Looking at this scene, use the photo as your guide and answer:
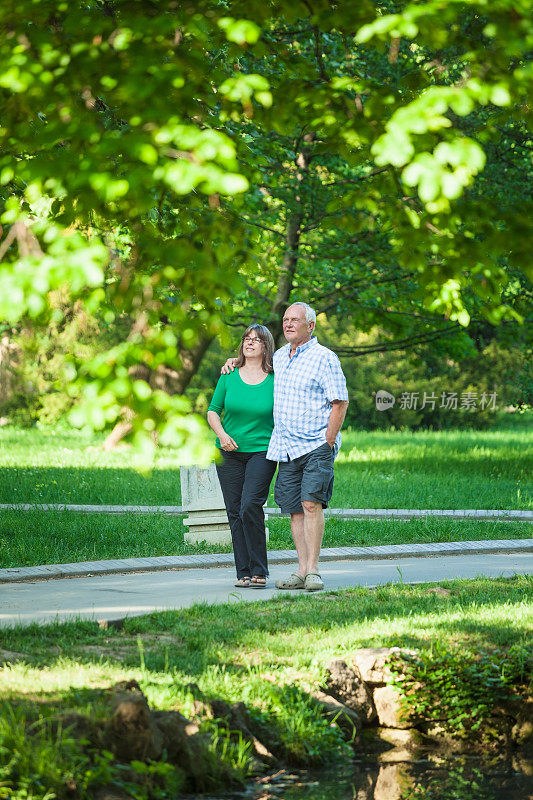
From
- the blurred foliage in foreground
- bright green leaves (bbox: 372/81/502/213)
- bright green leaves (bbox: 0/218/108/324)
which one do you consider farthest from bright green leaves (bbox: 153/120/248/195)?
bright green leaves (bbox: 372/81/502/213)

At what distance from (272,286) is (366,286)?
19.9ft

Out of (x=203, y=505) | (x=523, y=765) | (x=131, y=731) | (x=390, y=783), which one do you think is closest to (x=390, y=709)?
(x=390, y=783)

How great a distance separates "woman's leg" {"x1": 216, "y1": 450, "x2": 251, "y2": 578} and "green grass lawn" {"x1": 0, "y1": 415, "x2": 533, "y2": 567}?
681 millimetres

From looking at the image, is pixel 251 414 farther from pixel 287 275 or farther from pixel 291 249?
pixel 291 249

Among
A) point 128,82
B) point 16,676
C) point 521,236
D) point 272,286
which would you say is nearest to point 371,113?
point 521,236

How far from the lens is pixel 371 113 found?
486 cm

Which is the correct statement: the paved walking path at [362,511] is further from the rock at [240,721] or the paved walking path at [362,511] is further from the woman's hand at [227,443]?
the rock at [240,721]

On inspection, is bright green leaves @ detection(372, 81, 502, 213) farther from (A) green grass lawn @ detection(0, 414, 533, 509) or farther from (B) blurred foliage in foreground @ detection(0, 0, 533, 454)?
(A) green grass lawn @ detection(0, 414, 533, 509)

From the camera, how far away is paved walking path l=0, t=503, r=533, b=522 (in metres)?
13.3

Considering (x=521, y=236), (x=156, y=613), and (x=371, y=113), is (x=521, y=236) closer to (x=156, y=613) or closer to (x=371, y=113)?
(x=371, y=113)

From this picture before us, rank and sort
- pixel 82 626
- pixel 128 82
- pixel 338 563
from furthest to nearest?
pixel 338 563, pixel 82 626, pixel 128 82

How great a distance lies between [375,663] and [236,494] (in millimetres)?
2591

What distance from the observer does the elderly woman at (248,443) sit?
7.93 metres

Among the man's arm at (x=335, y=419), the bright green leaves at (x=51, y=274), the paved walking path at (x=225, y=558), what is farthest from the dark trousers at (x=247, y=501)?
the bright green leaves at (x=51, y=274)
